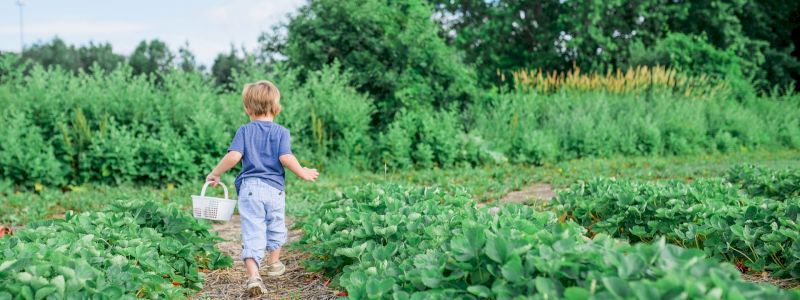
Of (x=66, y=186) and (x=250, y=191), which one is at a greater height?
(x=250, y=191)

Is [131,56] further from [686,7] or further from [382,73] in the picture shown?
[382,73]

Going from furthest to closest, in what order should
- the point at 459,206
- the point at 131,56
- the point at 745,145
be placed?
the point at 131,56 < the point at 745,145 < the point at 459,206

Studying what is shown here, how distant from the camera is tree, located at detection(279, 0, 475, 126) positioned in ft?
37.7

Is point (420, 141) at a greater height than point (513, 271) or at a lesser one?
lesser

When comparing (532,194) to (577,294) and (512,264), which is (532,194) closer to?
(512,264)

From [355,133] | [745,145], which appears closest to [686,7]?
[745,145]

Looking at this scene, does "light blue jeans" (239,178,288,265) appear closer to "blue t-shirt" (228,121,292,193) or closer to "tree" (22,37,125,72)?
"blue t-shirt" (228,121,292,193)

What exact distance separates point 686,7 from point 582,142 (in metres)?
13.1

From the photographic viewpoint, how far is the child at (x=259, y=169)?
412 cm

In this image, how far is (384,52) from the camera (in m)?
11.8

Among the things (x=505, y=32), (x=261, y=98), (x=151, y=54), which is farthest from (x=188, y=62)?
(x=151, y=54)

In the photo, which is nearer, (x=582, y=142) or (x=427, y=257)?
(x=427, y=257)

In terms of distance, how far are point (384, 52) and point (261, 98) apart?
7710 millimetres

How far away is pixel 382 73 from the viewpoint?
11.6m
